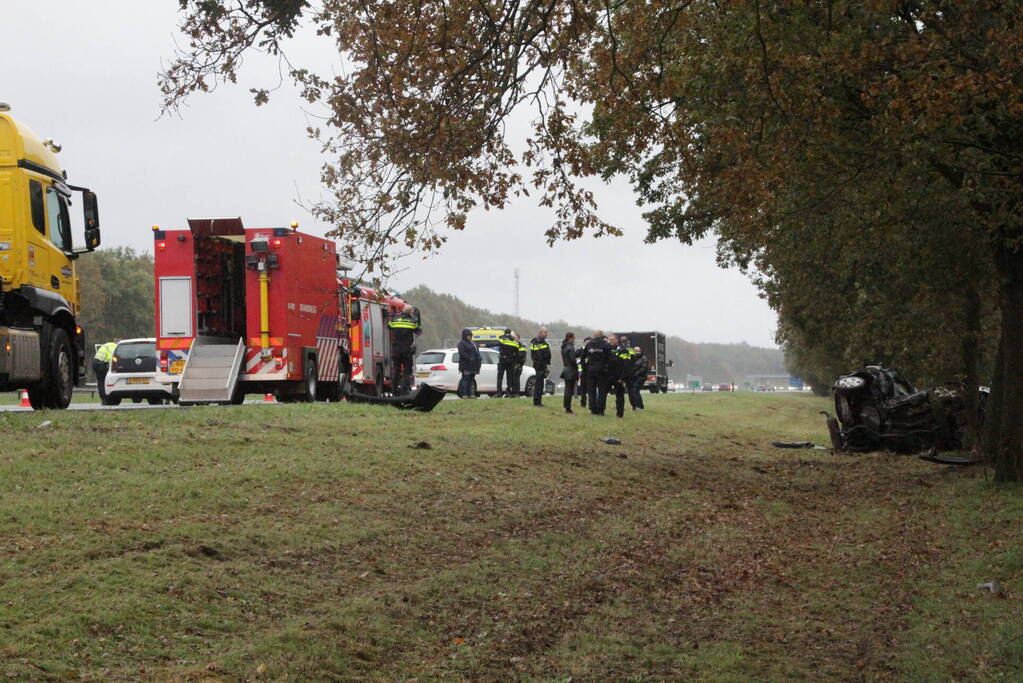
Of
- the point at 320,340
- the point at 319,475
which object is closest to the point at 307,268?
the point at 320,340

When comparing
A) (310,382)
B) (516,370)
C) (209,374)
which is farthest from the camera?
(516,370)

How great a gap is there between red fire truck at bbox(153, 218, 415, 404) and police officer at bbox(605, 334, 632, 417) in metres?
6.28

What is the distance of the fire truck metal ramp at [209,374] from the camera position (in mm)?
21969

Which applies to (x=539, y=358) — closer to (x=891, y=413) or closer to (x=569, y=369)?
(x=569, y=369)

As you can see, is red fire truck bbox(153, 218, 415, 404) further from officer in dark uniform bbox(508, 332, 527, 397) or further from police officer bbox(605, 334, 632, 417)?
officer in dark uniform bbox(508, 332, 527, 397)

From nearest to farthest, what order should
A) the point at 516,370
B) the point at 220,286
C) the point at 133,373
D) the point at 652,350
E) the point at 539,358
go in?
the point at 220,286, the point at 539,358, the point at 133,373, the point at 516,370, the point at 652,350

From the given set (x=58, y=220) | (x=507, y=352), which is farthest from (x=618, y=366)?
(x=58, y=220)

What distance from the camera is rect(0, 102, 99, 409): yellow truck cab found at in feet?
52.9

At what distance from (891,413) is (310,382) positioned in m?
10.8

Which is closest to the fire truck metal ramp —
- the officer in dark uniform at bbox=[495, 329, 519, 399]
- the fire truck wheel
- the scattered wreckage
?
the fire truck wheel

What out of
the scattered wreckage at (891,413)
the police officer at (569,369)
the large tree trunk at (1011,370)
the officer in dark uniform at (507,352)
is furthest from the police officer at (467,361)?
the large tree trunk at (1011,370)

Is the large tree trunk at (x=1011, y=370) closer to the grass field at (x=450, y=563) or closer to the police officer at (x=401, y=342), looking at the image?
the grass field at (x=450, y=563)

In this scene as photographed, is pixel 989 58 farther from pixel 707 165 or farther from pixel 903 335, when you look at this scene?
pixel 903 335

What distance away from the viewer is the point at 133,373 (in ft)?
94.4
